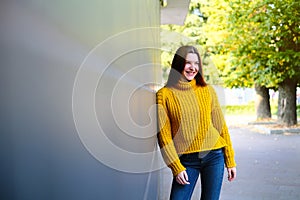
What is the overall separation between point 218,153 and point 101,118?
1618 mm

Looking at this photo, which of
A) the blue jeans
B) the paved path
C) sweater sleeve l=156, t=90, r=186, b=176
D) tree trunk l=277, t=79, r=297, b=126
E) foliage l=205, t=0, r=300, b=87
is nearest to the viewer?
sweater sleeve l=156, t=90, r=186, b=176

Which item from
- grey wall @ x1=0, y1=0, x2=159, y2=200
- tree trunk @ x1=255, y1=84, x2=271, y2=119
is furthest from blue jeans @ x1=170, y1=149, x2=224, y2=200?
tree trunk @ x1=255, y1=84, x2=271, y2=119

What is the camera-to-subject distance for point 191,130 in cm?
248

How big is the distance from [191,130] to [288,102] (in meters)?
11.4

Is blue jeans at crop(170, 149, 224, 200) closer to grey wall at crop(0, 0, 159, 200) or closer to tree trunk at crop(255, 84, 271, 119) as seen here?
grey wall at crop(0, 0, 159, 200)

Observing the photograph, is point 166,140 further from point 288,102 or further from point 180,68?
point 288,102

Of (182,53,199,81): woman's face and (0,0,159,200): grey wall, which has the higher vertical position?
(182,53,199,81): woman's face

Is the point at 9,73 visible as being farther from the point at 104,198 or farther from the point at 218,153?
the point at 218,153

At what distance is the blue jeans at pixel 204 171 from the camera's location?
2.49 metres

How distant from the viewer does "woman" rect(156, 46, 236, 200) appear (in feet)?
8.04

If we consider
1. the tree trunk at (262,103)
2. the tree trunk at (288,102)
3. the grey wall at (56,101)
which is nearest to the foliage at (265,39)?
the tree trunk at (288,102)

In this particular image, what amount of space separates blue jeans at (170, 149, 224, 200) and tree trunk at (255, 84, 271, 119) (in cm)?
1475

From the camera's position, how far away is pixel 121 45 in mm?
1413

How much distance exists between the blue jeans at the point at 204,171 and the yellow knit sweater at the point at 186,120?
0.15 feet
